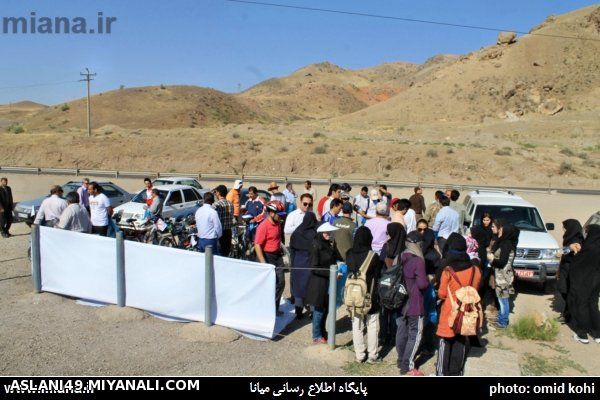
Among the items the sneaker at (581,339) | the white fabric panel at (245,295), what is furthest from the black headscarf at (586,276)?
the white fabric panel at (245,295)

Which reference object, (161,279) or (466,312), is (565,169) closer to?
(466,312)

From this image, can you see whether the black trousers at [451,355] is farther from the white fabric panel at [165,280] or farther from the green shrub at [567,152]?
the green shrub at [567,152]

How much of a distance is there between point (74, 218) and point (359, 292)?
582cm

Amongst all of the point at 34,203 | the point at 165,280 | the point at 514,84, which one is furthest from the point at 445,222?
the point at 514,84

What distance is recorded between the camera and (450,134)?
210 feet

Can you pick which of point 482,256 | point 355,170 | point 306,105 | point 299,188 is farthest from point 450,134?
point 306,105

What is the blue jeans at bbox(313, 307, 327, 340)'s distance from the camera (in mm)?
7328

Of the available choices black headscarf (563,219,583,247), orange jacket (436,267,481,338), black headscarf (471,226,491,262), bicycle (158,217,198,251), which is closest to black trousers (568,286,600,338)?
black headscarf (563,219,583,247)

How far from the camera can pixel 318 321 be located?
7383 mm

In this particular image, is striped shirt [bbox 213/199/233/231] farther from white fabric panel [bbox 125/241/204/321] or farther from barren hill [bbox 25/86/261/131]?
barren hill [bbox 25/86/261/131]

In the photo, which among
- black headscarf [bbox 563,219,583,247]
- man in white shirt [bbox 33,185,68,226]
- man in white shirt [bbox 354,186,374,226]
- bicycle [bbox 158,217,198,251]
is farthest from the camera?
man in white shirt [bbox 354,186,374,226]

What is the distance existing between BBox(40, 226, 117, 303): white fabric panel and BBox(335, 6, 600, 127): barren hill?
73300mm
